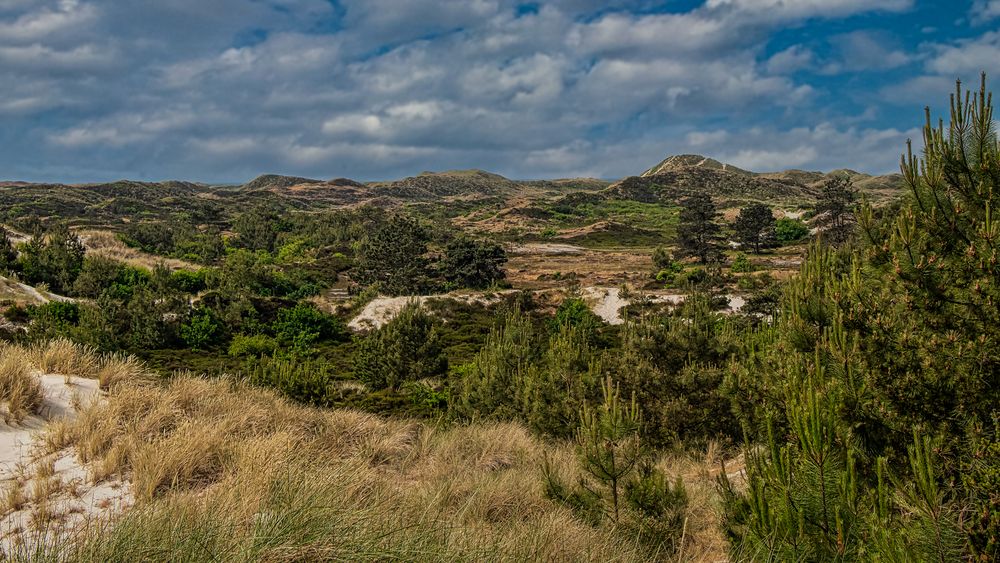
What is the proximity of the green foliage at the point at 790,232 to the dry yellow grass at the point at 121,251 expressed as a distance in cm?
6437

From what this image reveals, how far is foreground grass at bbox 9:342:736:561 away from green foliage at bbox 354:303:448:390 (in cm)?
1392

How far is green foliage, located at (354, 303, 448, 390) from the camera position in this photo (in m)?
21.6

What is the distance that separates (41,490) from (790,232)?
7874cm

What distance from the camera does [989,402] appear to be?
372 centimetres

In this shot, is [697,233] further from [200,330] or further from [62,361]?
[62,361]

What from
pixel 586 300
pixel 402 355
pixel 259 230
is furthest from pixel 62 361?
pixel 259 230

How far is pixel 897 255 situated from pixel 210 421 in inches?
243

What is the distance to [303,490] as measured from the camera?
3.75m

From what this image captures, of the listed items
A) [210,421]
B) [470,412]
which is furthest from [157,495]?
[470,412]

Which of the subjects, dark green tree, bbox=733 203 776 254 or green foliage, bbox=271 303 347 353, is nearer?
green foliage, bbox=271 303 347 353


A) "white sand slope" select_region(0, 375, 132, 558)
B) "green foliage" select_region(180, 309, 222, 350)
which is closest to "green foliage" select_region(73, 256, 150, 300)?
"green foliage" select_region(180, 309, 222, 350)

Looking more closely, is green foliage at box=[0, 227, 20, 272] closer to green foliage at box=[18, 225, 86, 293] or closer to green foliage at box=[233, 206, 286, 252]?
green foliage at box=[18, 225, 86, 293]

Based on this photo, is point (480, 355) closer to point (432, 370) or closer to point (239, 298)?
point (432, 370)

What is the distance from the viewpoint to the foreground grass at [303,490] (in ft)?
9.67
